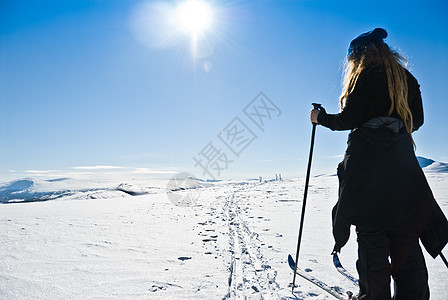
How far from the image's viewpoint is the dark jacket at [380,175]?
1471 millimetres

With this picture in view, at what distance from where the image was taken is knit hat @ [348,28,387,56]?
1734 mm

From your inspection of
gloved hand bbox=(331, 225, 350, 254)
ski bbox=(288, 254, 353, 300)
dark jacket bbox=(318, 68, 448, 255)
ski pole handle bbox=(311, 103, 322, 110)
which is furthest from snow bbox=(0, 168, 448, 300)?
ski pole handle bbox=(311, 103, 322, 110)

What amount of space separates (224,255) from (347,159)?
253 cm

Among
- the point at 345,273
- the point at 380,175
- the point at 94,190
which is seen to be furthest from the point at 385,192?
the point at 94,190

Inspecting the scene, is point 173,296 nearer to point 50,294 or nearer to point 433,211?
point 50,294

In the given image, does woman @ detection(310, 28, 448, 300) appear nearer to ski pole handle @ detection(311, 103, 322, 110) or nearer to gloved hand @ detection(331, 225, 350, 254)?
gloved hand @ detection(331, 225, 350, 254)

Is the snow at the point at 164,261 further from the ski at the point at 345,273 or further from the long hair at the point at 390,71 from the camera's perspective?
the long hair at the point at 390,71

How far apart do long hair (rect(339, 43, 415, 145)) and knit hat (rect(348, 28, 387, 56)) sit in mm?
27

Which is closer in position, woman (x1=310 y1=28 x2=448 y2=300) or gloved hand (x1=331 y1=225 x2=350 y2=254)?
woman (x1=310 y1=28 x2=448 y2=300)

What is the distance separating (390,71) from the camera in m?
1.59

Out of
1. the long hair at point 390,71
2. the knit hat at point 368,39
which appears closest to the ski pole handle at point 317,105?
the long hair at point 390,71

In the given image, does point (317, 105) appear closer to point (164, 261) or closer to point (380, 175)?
point (380, 175)

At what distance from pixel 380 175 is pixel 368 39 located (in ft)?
3.45

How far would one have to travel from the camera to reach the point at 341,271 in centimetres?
257
